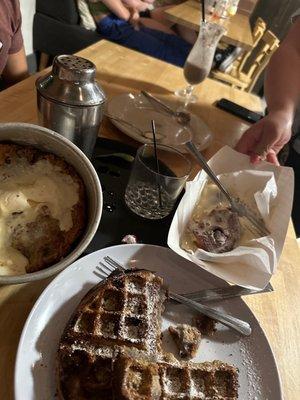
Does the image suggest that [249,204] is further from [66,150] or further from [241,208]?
[66,150]

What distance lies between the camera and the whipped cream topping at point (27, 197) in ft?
1.68

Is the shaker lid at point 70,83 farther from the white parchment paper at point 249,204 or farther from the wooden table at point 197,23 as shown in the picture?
the wooden table at point 197,23

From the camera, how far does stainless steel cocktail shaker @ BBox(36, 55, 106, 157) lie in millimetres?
668

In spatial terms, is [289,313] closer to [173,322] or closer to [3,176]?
[173,322]

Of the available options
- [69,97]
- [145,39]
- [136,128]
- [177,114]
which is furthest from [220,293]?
[145,39]

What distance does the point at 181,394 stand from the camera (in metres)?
0.49

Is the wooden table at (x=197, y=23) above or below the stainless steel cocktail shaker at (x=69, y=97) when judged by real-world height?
below


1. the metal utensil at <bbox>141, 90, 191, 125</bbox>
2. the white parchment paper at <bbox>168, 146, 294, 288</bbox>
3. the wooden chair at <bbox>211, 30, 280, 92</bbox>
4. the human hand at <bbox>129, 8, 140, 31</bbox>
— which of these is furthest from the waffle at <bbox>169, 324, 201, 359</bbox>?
the wooden chair at <bbox>211, 30, 280, 92</bbox>

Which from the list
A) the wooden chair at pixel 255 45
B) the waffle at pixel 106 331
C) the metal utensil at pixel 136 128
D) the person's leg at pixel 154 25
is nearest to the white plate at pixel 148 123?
the metal utensil at pixel 136 128

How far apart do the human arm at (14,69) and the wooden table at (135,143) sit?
0.76 ft

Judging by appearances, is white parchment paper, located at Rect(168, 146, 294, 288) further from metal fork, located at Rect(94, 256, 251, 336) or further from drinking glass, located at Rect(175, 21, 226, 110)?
drinking glass, located at Rect(175, 21, 226, 110)

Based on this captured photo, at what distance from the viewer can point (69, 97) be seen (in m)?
0.67

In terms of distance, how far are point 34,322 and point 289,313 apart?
0.48m

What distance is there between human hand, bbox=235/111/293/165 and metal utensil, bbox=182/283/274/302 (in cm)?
42
